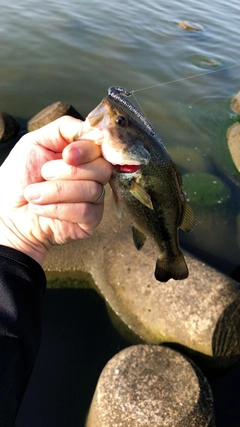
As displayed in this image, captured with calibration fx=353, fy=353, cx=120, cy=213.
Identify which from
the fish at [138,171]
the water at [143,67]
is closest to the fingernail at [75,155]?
the fish at [138,171]

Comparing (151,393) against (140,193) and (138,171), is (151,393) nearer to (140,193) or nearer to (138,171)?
(140,193)

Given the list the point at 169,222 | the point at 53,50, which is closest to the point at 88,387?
the point at 169,222

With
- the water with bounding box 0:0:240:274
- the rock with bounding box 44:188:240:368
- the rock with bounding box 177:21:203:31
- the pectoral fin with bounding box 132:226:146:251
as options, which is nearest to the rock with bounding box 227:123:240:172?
the water with bounding box 0:0:240:274

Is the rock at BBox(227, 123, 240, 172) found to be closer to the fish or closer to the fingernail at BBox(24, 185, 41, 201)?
the fish

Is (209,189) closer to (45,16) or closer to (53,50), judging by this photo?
(53,50)

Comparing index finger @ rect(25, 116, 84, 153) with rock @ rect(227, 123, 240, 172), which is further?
rock @ rect(227, 123, 240, 172)

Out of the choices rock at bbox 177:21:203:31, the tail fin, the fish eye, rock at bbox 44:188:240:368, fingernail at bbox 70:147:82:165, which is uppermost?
rock at bbox 177:21:203:31
